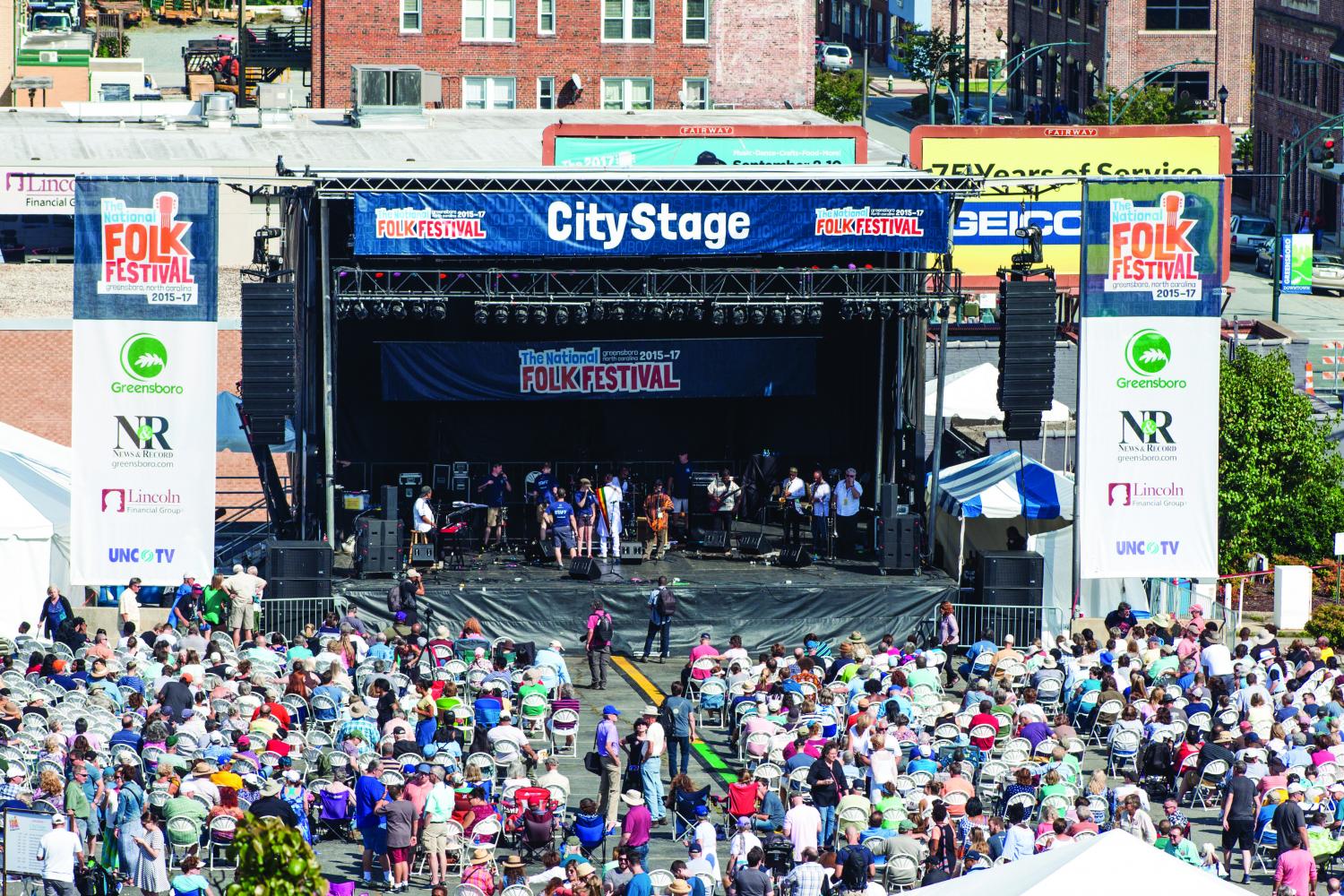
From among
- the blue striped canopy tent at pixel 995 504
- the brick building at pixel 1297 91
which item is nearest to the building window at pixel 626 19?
the brick building at pixel 1297 91

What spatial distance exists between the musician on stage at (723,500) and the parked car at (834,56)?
71.3 metres

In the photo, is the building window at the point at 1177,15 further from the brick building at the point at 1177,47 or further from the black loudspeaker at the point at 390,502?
the black loudspeaker at the point at 390,502

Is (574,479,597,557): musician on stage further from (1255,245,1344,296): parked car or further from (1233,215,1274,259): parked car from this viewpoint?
(1233,215,1274,259): parked car

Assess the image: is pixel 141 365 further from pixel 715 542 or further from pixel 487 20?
pixel 487 20

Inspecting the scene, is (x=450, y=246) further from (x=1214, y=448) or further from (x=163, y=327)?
(x=1214, y=448)

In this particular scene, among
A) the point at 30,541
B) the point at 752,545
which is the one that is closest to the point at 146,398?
the point at 30,541

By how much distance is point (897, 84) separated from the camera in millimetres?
108375

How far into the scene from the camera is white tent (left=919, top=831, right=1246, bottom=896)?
16.5 meters

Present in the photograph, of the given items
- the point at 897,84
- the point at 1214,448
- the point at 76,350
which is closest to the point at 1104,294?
the point at 1214,448

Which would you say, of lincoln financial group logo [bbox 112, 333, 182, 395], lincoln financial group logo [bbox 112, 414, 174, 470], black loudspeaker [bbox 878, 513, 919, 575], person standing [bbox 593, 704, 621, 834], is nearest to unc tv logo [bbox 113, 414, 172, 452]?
lincoln financial group logo [bbox 112, 414, 174, 470]

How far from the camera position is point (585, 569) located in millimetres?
33688

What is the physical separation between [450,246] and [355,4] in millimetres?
38636

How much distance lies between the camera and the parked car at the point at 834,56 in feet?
348

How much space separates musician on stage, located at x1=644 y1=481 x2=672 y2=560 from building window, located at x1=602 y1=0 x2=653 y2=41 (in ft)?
124
